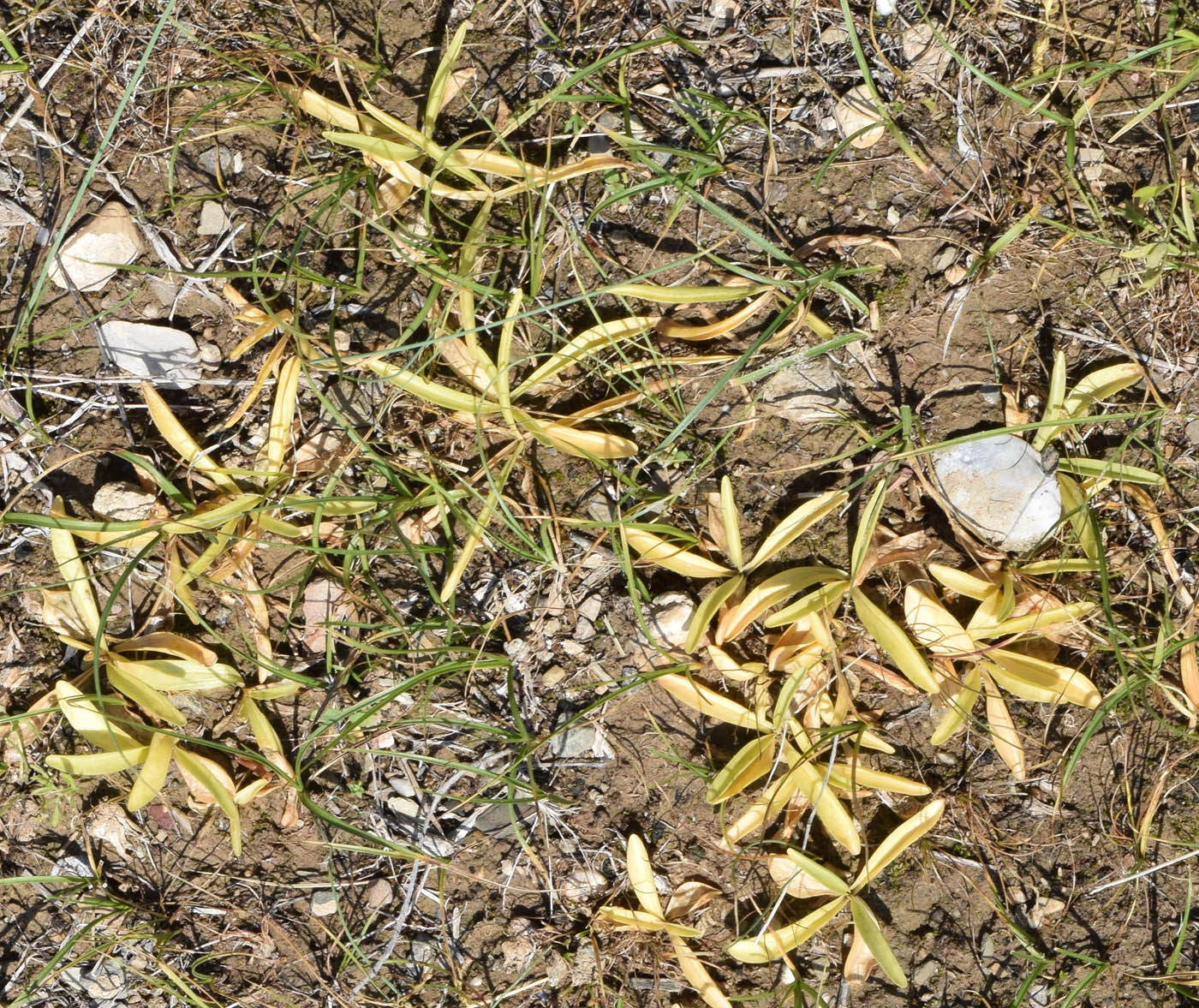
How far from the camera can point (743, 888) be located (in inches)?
79.1

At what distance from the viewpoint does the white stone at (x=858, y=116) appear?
196 centimetres

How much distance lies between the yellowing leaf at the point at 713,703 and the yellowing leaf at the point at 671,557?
243mm

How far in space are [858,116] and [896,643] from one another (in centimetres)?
121

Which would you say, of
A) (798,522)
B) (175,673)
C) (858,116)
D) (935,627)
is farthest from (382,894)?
(858,116)

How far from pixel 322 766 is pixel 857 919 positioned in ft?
4.24

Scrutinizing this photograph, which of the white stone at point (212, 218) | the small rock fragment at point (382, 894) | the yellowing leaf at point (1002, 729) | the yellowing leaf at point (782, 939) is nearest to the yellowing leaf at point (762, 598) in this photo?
the yellowing leaf at point (1002, 729)

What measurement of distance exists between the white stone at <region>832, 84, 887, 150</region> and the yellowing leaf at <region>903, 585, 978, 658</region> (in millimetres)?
1037

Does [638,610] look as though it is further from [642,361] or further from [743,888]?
[743,888]

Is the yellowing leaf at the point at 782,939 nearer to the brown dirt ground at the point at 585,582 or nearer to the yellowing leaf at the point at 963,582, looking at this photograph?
the brown dirt ground at the point at 585,582

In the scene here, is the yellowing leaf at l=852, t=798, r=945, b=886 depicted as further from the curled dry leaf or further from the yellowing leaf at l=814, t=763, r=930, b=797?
the curled dry leaf

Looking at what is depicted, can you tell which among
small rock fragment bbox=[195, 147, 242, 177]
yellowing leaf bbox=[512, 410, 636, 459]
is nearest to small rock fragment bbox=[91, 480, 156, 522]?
small rock fragment bbox=[195, 147, 242, 177]

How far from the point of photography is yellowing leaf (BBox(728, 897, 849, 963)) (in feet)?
6.38

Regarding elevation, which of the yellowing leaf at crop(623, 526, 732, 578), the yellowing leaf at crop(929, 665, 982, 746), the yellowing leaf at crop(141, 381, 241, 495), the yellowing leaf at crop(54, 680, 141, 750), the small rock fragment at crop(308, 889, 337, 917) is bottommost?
the small rock fragment at crop(308, 889, 337, 917)

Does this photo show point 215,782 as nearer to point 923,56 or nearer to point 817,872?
point 817,872
